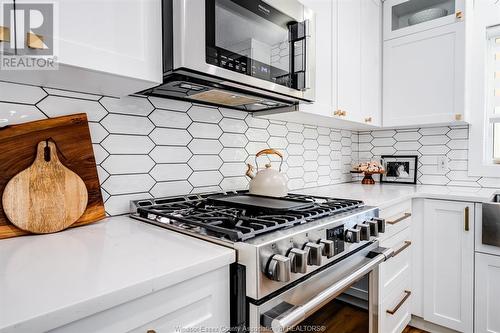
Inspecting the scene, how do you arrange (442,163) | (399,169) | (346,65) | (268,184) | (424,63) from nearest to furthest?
(268,184) < (346,65) < (424,63) < (442,163) < (399,169)

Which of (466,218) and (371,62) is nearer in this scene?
(466,218)

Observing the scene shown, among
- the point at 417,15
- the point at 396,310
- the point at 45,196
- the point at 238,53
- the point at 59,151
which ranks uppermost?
the point at 417,15

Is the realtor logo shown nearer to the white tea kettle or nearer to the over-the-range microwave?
the over-the-range microwave

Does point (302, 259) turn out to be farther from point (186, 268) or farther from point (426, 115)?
point (426, 115)

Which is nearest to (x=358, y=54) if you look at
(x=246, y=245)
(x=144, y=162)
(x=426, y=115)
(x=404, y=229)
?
(x=426, y=115)

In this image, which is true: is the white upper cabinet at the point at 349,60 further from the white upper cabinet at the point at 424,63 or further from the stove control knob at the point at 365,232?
the stove control knob at the point at 365,232

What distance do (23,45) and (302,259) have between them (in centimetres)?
87

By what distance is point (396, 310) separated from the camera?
1.60 metres

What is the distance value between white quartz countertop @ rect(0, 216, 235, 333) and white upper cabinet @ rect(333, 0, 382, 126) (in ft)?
4.49

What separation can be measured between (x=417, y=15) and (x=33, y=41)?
2489 mm

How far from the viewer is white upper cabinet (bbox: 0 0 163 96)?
0.74 m

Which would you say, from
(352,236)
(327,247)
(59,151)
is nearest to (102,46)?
(59,151)

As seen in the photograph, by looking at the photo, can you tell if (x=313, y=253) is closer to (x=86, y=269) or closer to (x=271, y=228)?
(x=271, y=228)

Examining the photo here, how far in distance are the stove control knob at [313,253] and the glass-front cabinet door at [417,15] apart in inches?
82.7
